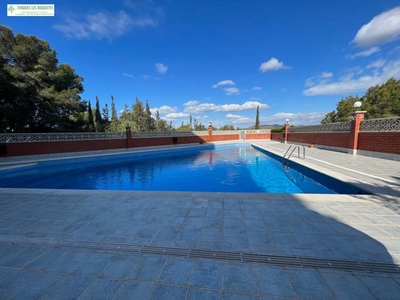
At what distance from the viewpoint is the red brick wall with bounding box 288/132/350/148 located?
29.7 feet

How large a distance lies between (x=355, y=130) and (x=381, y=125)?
1294 mm

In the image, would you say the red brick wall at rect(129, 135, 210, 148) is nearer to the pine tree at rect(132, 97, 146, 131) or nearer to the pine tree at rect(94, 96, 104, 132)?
the pine tree at rect(94, 96, 104, 132)

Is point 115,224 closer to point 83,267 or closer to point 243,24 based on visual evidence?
point 83,267

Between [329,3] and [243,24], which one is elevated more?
[243,24]

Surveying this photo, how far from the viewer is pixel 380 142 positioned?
6.88 metres

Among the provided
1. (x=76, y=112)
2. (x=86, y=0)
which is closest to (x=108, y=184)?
(x=86, y=0)

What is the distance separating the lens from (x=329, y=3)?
6652mm

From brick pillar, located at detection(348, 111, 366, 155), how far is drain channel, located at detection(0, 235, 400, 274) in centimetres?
890

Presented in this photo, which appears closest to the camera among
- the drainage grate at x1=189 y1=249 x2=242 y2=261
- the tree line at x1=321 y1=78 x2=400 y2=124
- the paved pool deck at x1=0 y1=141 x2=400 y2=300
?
the paved pool deck at x1=0 y1=141 x2=400 y2=300

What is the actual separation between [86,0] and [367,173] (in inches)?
430

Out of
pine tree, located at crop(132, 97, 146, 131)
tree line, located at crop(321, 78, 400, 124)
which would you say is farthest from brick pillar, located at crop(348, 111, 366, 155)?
pine tree, located at crop(132, 97, 146, 131)

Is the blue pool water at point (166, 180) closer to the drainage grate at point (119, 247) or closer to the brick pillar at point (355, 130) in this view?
the drainage grate at point (119, 247)

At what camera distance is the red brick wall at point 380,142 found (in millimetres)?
6238

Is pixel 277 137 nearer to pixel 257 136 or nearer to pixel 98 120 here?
pixel 257 136
